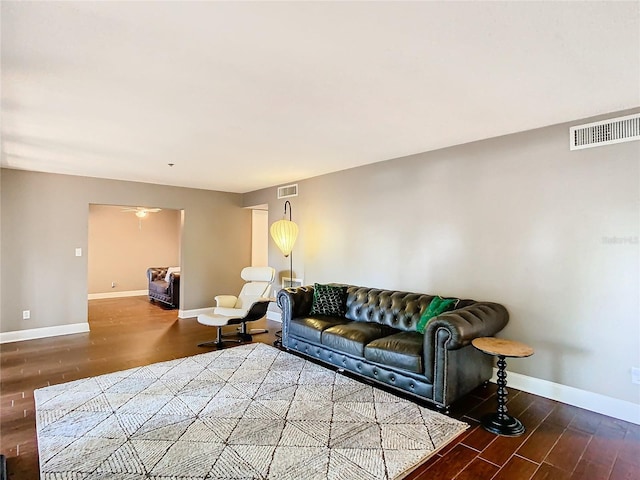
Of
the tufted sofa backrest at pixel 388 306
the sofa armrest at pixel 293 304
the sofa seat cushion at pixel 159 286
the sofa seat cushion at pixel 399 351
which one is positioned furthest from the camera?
the sofa seat cushion at pixel 159 286

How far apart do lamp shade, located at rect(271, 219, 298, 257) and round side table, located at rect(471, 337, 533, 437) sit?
3.37m

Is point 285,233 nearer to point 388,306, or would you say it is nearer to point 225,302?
point 225,302

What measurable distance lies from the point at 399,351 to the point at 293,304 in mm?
1690

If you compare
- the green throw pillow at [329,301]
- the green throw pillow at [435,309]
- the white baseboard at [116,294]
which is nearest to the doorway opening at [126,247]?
the white baseboard at [116,294]

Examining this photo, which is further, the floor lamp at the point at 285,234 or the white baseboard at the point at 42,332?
the floor lamp at the point at 285,234

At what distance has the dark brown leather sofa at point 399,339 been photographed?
2.87 meters

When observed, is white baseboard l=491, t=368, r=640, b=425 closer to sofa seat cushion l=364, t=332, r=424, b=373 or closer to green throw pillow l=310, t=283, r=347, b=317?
sofa seat cushion l=364, t=332, r=424, b=373

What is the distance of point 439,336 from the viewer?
2855mm

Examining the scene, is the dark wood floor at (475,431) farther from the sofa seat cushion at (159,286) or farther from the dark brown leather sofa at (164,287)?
the sofa seat cushion at (159,286)

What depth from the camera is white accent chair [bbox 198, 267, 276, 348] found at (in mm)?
4758

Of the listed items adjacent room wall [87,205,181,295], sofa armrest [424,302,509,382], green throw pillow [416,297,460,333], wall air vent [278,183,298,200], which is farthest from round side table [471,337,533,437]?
adjacent room wall [87,205,181,295]

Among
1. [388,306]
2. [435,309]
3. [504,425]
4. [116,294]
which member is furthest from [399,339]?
[116,294]

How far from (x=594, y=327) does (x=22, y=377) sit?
560 centimetres

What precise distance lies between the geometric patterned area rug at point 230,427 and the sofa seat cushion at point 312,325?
443 mm
